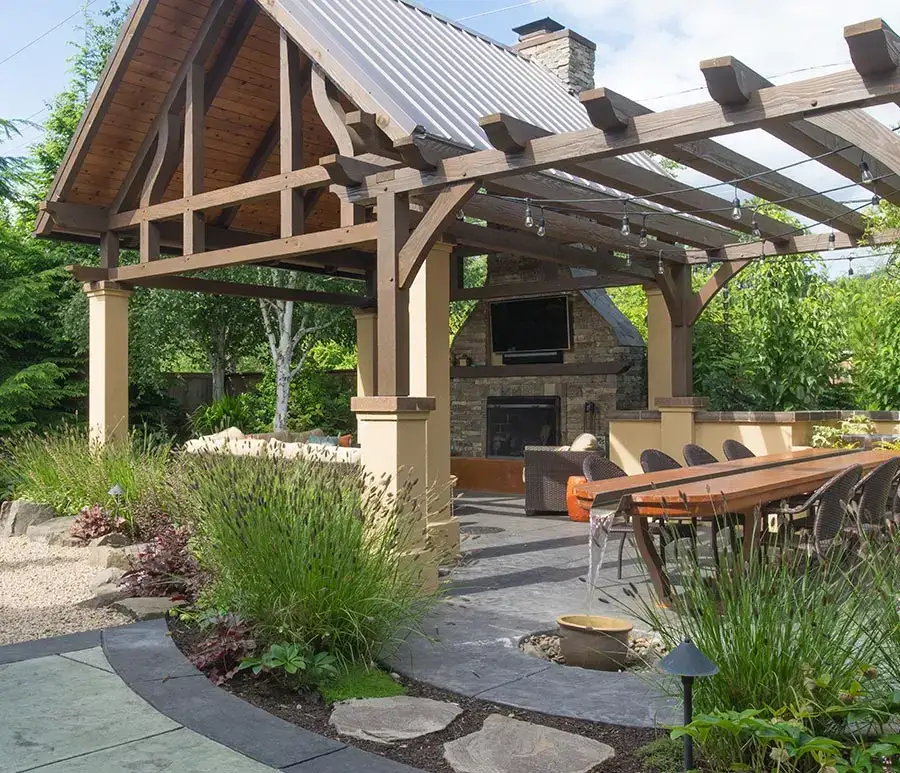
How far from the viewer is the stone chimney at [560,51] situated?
12000mm

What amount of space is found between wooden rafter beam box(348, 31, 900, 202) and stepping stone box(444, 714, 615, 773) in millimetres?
2992

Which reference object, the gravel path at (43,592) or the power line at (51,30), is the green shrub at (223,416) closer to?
the gravel path at (43,592)

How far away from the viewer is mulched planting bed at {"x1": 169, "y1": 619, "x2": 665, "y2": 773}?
330 centimetres

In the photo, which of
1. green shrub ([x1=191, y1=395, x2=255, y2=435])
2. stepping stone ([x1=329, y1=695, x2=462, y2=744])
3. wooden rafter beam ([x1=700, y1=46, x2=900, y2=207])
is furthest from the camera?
green shrub ([x1=191, y1=395, x2=255, y2=435])

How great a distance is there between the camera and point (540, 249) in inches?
340

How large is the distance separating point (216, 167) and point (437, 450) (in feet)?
13.8

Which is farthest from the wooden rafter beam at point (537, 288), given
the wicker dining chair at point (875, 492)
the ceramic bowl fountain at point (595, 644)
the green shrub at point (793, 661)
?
the green shrub at point (793, 661)

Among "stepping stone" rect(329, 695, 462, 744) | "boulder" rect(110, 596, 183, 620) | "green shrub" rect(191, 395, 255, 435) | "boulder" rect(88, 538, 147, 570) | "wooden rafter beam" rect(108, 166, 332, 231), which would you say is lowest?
"stepping stone" rect(329, 695, 462, 744)

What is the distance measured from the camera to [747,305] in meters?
11.9

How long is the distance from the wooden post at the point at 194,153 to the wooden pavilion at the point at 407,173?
0.06 ft

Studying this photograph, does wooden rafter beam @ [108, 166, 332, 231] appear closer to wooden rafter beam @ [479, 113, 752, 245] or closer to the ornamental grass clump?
wooden rafter beam @ [479, 113, 752, 245]

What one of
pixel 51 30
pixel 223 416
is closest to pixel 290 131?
pixel 223 416

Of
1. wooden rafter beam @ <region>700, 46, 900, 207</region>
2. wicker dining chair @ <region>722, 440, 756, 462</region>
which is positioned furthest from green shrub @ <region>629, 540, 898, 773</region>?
wicker dining chair @ <region>722, 440, 756, 462</region>

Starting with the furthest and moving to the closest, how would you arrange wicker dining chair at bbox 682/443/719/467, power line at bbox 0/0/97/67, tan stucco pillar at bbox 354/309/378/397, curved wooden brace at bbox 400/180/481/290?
power line at bbox 0/0/97/67, tan stucco pillar at bbox 354/309/378/397, wicker dining chair at bbox 682/443/719/467, curved wooden brace at bbox 400/180/481/290
